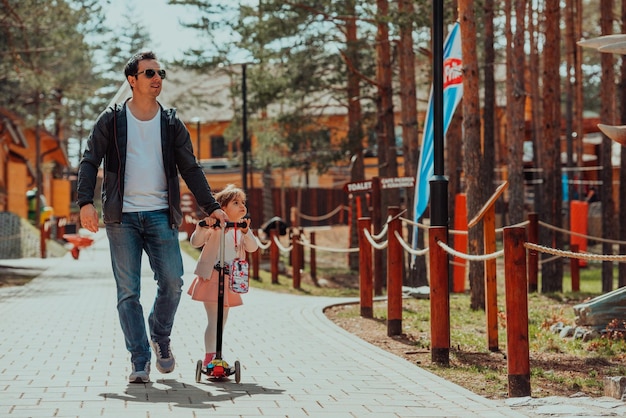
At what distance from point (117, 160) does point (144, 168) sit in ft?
0.60

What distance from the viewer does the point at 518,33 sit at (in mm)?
19672

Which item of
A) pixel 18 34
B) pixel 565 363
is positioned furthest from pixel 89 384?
Result: pixel 18 34

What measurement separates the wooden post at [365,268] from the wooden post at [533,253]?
127 inches

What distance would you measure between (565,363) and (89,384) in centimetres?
413

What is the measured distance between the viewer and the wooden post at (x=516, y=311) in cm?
741

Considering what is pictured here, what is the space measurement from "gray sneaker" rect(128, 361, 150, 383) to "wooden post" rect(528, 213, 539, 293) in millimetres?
9276

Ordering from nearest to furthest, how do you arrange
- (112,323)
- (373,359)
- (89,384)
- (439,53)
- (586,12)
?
(89,384) < (373,359) < (439,53) < (112,323) < (586,12)

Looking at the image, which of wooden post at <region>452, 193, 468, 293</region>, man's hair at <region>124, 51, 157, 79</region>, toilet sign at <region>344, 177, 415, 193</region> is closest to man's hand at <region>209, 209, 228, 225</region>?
man's hair at <region>124, 51, 157, 79</region>

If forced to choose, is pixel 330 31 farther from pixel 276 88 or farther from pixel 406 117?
pixel 406 117

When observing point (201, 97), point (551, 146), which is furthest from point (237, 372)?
point (201, 97)

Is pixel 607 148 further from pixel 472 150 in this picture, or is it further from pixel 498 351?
pixel 498 351

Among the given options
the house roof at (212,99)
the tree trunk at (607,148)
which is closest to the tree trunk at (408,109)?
the tree trunk at (607,148)

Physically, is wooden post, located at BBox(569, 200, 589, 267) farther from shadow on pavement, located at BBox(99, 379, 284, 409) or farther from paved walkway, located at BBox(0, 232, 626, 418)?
shadow on pavement, located at BBox(99, 379, 284, 409)

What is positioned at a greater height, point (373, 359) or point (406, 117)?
point (406, 117)
